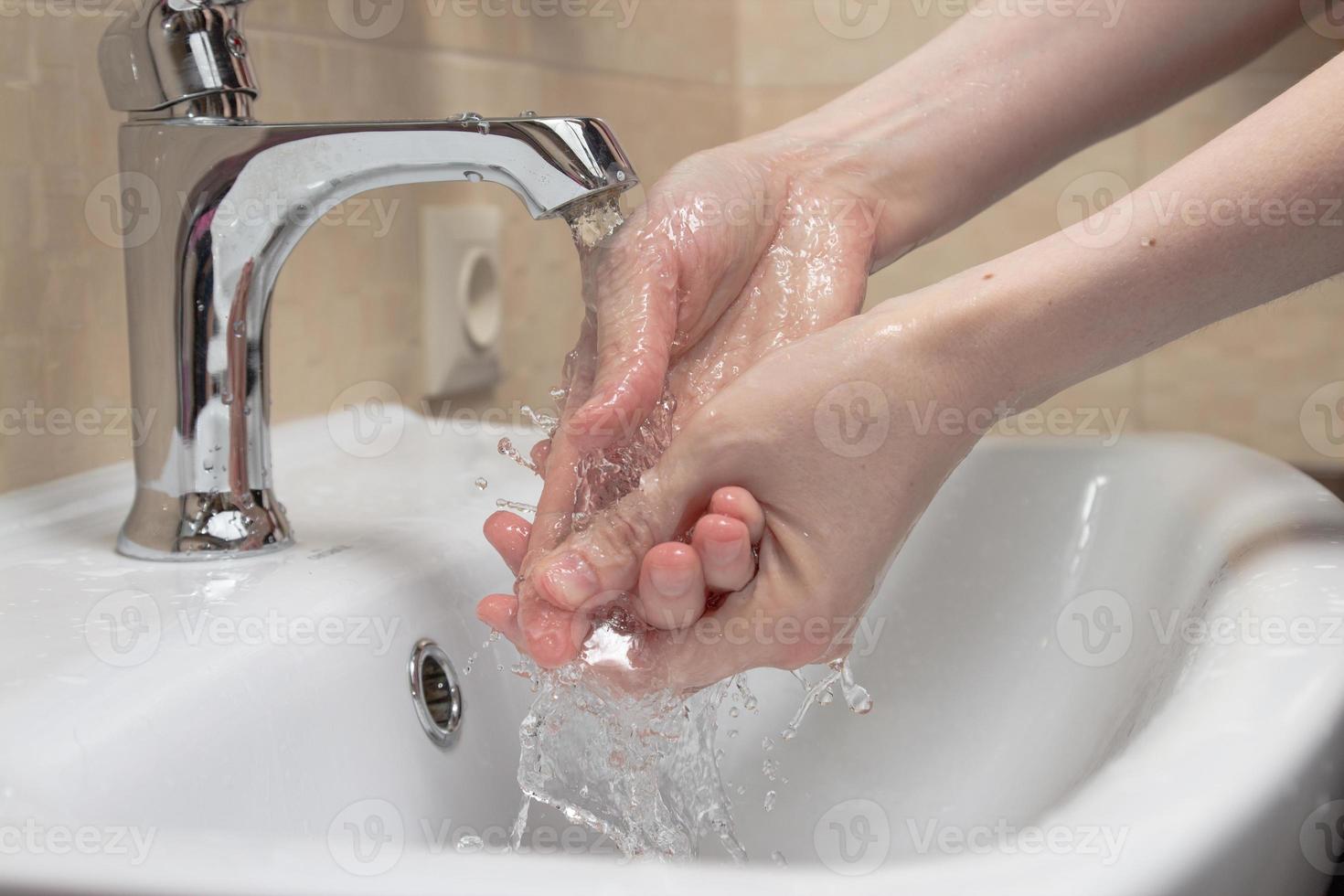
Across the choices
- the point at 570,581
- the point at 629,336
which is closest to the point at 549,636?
the point at 570,581

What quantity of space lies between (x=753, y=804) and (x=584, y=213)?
242mm

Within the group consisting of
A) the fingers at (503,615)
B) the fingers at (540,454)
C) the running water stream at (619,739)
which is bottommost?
the running water stream at (619,739)

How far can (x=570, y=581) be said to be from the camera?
411mm

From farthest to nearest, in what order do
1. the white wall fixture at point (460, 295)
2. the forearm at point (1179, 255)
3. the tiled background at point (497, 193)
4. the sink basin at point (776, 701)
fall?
the white wall fixture at point (460, 295)
the tiled background at point (497, 193)
the forearm at point (1179, 255)
the sink basin at point (776, 701)

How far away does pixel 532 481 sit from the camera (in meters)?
0.63

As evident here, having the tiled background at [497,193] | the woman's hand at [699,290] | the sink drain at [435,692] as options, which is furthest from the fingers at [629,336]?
the tiled background at [497,193]

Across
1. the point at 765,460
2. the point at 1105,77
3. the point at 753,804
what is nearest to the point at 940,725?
the point at 753,804

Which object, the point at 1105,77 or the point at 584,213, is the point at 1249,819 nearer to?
the point at 584,213

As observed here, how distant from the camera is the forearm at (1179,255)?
404 millimetres

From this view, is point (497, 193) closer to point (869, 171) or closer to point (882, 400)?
point (869, 171)

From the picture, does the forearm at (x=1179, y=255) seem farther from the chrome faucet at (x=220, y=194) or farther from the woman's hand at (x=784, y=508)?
the chrome faucet at (x=220, y=194)

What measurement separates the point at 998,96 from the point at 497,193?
344mm

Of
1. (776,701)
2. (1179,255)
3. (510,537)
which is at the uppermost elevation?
(1179,255)

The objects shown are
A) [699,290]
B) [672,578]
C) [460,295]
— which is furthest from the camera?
[460,295]
